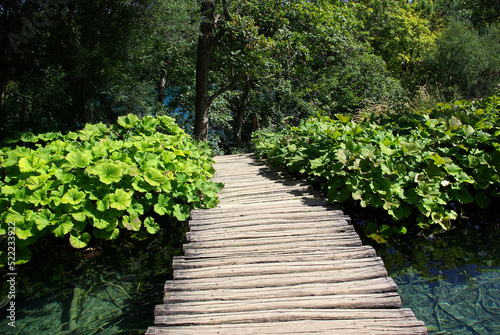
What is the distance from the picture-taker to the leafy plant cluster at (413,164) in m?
3.90

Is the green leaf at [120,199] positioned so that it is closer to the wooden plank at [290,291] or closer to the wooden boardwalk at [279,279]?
the wooden boardwalk at [279,279]

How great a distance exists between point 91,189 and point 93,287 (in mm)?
917

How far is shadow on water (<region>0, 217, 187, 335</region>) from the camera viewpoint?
2.89 metres

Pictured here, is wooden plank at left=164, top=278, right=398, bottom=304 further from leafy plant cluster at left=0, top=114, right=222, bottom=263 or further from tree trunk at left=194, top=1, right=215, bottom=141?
tree trunk at left=194, top=1, right=215, bottom=141

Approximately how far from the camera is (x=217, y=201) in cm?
419

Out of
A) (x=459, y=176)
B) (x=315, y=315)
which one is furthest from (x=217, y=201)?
(x=459, y=176)

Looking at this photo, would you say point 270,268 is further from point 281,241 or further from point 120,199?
point 120,199

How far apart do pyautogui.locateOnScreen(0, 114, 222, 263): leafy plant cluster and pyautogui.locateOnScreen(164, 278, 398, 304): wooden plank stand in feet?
4.13

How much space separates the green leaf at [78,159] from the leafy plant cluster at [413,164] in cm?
245

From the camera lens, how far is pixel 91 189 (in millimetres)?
3518

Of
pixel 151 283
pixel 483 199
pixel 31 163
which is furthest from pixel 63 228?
pixel 483 199

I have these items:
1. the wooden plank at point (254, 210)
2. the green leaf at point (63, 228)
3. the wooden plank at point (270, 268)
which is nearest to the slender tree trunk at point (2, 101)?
the green leaf at point (63, 228)

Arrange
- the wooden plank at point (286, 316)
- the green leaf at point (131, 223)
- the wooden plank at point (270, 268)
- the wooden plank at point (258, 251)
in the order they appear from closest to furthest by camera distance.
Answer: the wooden plank at point (286, 316) < the wooden plank at point (270, 268) < the wooden plank at point (258, 251) < the green leaf at point (131, 223)

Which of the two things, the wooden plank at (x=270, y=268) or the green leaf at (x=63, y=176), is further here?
the green leaf at (x=63, y=176)
